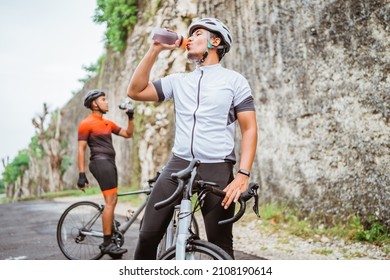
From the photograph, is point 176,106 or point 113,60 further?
point 113,60

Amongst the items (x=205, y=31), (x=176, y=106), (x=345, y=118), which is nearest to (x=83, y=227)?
(x=176, y=106)

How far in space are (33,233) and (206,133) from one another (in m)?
3.25

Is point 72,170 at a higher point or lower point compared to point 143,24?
lower

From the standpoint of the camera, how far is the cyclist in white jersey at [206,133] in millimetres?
Answer: 1813

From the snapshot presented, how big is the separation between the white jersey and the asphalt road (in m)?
1.72

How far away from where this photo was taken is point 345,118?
3895mm

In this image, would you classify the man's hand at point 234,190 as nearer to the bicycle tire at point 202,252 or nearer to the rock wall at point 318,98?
the bicycle tire at point 202,252

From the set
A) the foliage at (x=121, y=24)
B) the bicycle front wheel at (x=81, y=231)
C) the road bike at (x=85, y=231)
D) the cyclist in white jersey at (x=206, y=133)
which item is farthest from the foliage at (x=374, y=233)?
the foliage at (x=121, y=24)

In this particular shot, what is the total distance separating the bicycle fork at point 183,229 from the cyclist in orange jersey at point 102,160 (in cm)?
174

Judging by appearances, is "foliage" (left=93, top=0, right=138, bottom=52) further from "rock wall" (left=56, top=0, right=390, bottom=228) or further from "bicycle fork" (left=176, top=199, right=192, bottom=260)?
"bicycle fork" (left=176, top=199, right=192, bottom=260)

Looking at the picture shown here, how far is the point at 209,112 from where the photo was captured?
1820 mm

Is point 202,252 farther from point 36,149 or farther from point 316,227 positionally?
point 36,149
